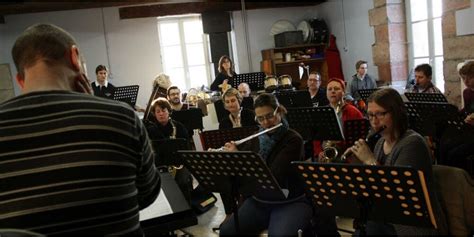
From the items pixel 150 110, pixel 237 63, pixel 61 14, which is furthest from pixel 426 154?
pixel 61 14

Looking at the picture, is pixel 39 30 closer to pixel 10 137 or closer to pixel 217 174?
pixel 10 137

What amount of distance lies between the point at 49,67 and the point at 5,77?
6.67 meters

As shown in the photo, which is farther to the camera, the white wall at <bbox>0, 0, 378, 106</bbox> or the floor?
the white wall at <bbox>0, 0, 378, 106</bbox>

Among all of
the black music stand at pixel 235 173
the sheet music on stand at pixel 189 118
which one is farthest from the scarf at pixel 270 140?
the sheet music on stand at pixel 189 118

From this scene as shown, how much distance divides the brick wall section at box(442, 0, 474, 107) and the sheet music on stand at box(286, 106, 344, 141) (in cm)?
278

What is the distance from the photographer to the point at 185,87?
773 cm

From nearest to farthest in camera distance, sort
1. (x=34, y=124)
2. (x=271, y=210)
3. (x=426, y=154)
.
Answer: (x=34, y=124)
(x=426, y=154)
(x=271, y=210)

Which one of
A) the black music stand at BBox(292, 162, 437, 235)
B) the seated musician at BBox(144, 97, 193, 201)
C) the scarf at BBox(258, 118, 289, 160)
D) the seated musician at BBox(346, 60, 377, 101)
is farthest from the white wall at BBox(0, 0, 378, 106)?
the black music stand at BBox(292, 162, 437, 235)

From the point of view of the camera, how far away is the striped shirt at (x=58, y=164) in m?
0.95

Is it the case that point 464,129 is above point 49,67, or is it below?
below

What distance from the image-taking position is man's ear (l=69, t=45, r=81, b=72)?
3.48ft

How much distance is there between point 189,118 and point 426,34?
3.63 meters

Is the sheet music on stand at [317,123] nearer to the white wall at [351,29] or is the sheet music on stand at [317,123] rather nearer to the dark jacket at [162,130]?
the dark jacket at [162,130]

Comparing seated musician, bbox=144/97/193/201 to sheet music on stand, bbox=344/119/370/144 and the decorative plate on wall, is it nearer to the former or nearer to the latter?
sheet music on stand, bbox=344/119/370/144
